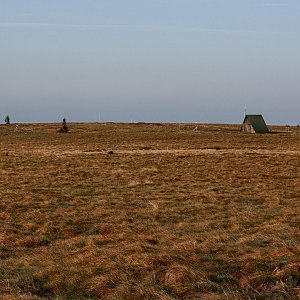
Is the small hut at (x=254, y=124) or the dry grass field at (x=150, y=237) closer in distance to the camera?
the dry grass field at (x=150, y=237)

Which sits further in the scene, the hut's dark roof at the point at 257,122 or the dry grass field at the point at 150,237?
the hut's dark roof at the point at 257,122

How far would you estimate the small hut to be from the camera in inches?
3593

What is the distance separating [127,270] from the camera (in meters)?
9.07

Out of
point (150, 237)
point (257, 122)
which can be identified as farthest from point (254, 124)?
point (150, 237)

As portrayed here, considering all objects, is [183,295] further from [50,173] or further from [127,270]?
[50,173]

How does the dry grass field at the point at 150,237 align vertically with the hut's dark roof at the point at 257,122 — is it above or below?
below

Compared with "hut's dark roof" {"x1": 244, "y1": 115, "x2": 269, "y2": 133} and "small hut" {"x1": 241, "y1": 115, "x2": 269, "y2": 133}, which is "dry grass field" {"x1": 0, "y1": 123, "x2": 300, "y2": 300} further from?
"hut's dark roof" {"x1": 244, "y1": 115, "x2": 269, "y2": 133}

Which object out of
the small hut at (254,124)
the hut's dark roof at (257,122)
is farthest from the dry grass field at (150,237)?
the hut's dark roof at (257,122)

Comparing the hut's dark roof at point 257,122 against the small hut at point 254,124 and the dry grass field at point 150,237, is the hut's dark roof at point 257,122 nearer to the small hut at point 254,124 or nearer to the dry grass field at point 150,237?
the small hut at point 254,124

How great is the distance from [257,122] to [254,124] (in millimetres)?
1146

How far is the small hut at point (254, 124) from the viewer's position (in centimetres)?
9125

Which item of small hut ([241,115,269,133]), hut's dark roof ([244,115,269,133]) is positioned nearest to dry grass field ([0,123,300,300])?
small hut ([241,115,269,133])

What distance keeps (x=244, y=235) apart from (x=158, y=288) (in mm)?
4634

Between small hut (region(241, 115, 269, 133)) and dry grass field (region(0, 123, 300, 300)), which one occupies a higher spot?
small hut (region(241, 115, 269, 133))
